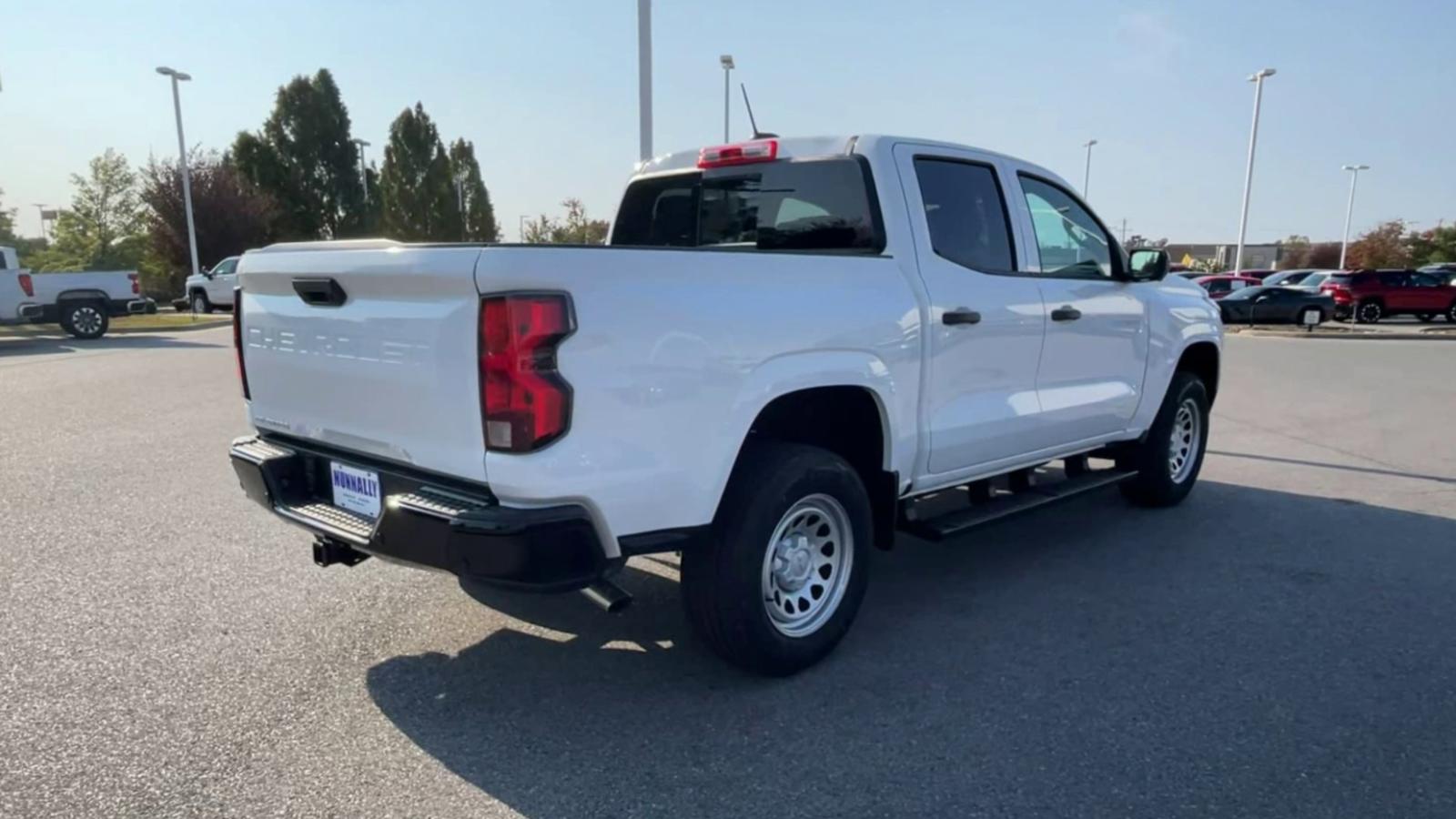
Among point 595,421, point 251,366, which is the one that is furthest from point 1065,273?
point 251,366

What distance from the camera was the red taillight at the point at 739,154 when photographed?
4301mm

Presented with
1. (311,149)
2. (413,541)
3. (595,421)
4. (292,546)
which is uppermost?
(311,149)

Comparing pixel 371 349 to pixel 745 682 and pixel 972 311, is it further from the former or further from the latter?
pixel 972 311

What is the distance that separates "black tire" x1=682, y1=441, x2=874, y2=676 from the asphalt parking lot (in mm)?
172

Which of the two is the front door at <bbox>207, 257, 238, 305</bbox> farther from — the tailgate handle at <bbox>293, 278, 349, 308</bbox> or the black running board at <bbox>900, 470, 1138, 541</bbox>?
the black running board at <bbox>900, 470, 1138, 541</bbox>

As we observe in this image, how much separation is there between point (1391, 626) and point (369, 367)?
177 inches

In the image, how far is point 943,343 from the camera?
3.99 metres

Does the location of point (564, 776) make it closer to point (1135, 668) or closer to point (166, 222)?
point (1135, 668)

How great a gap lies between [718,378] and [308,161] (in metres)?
52.2

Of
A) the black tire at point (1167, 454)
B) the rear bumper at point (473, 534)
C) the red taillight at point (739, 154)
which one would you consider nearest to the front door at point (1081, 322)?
the black tire at point (1167, 454)

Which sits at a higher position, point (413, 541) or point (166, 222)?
point (166, 222)

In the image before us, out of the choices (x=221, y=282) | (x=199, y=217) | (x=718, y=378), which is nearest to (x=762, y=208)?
(x=718, y=378)

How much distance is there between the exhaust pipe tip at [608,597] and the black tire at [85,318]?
21659 mm

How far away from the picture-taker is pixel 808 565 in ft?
12.1
